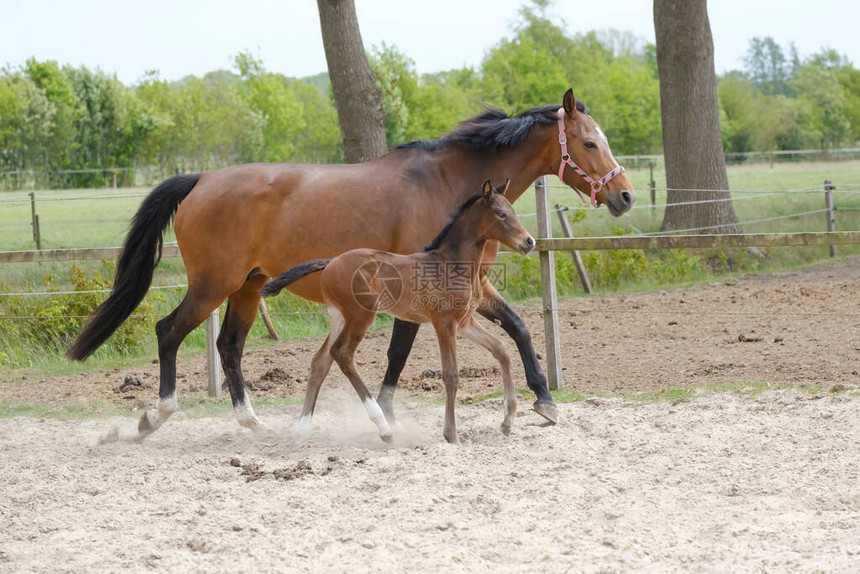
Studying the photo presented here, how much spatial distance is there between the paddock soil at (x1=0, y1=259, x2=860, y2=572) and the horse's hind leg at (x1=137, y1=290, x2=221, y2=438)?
249 millimetres

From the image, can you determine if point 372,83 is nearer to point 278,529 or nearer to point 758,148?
point 278,529

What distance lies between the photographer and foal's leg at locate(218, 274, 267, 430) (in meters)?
5.66

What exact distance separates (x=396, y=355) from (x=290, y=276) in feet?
3.48

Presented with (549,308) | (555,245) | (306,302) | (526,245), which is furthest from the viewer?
(306,302)

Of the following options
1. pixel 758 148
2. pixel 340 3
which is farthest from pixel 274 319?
pixel 758 148

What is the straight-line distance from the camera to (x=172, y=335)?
18.4 ft

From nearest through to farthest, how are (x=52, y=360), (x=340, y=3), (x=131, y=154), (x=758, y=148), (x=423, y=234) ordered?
(x=423, y=234), (x=52, y=360), (x=340, y=3), (x=131, y=154), (x=758, y=148)

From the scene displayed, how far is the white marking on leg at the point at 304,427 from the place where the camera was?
16.7 ft

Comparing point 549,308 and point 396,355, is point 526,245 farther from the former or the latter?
point 549,308

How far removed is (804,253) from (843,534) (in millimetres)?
A: 10962

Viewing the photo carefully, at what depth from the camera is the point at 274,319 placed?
1009 centimetres

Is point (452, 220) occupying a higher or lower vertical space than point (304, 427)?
higher

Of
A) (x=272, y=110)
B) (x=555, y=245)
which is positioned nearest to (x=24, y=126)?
(x=272, y=110)

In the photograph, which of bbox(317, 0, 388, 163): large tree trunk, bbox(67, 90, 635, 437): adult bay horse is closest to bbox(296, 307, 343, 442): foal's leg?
bbox(67, 90, 635, 437): adult bay horse
